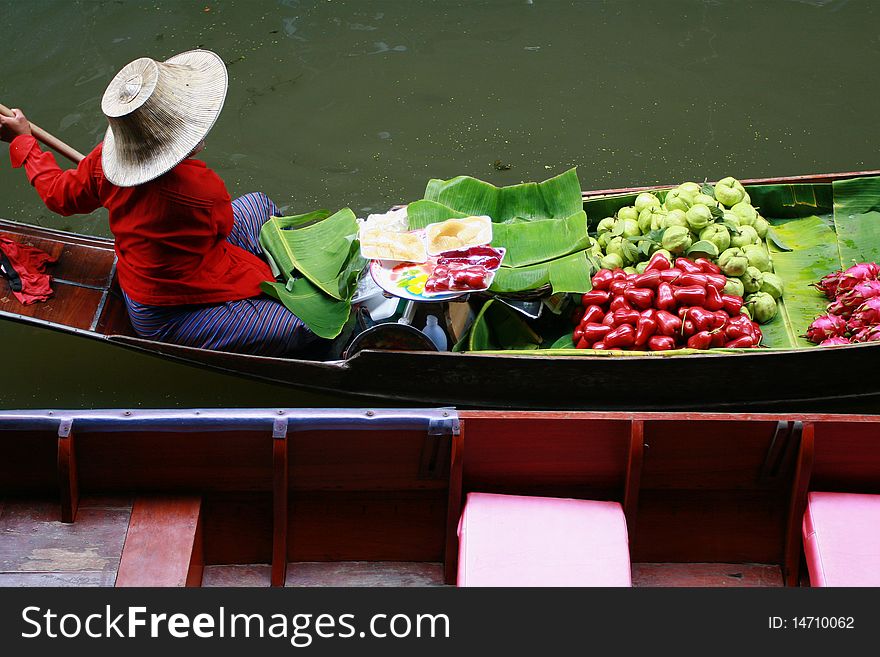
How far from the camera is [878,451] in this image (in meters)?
3.04

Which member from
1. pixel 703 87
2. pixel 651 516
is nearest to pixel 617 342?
pixel 651 516

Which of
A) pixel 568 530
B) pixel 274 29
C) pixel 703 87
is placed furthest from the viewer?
pixel 274 29

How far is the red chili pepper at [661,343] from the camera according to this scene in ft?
12.5

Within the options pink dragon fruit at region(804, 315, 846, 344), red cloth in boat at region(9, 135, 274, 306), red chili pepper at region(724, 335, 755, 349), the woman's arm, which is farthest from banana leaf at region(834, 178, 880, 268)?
the woman's arm

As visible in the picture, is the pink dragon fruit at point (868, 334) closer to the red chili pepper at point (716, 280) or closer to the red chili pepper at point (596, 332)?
the red chili pepper at point (716, 280)

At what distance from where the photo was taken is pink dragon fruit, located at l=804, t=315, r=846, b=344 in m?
3.87

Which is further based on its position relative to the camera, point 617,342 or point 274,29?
point 274,29

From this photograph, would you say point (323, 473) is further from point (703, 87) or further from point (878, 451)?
point (703, 87)

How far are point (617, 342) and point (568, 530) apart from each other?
118 cm

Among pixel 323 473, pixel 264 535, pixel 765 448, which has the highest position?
pixel 765 448

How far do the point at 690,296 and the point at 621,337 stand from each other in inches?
13.8

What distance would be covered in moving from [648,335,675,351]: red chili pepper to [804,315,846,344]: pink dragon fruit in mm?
646

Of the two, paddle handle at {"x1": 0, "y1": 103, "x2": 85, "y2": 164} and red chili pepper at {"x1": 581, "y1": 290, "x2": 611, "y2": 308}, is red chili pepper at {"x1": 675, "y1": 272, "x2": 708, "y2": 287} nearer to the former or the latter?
red chili pepper at {"x1": 581, "y1": 290, "x2": 611, "y2": 308}

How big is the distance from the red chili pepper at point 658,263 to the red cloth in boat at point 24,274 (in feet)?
9.08
